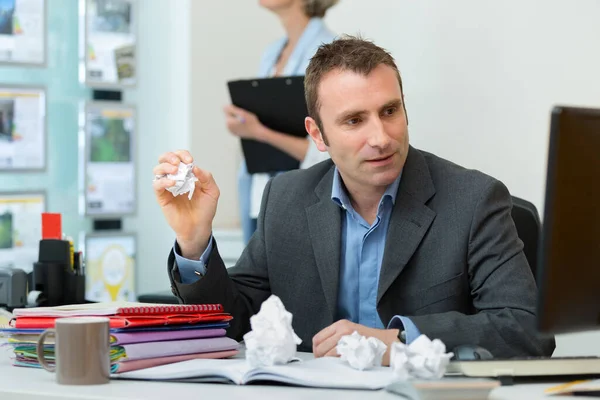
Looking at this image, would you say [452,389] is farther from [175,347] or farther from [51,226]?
[51,226]

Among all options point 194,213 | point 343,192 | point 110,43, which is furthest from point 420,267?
point 110,43

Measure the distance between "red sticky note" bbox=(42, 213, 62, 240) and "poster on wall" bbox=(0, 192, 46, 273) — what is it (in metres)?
1.60

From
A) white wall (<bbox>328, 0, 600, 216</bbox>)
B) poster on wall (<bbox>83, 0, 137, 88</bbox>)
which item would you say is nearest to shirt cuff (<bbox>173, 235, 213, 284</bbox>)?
white wall (<bbox>328, 0, 600, 216</bbox>)

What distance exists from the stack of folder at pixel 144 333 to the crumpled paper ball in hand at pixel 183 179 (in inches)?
11.9

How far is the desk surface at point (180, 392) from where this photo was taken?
1250 mm

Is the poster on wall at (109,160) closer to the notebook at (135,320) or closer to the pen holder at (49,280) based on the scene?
the pen holder at (49,280)

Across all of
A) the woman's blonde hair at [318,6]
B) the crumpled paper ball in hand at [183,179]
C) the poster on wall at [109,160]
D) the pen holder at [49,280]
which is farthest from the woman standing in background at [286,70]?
the crumpled paper ball in hand at [183,179]

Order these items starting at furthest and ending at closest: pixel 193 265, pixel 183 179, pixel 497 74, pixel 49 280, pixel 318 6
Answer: pixel 318 6 < pixel 497 74 < pixel 49 280 < pixel 193 265 < pixel 183 179

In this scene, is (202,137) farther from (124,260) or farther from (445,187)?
(445,187)

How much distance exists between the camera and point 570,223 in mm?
1225

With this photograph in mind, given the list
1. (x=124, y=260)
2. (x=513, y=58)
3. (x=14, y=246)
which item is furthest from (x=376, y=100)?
(x=124, y=260)

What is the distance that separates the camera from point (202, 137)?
14.6 feet

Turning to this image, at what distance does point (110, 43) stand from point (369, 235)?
2.60 m

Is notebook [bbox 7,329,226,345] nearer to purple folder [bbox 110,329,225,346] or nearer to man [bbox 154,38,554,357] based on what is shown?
purple folder [bbox 110,329,225,346]
